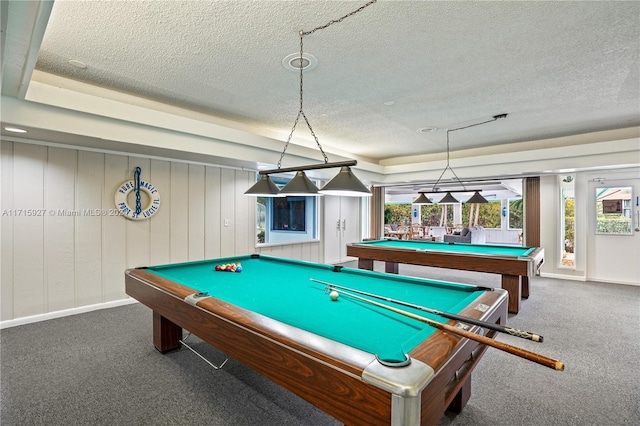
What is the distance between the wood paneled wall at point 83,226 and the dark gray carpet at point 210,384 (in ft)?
1.69

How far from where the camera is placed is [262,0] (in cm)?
193

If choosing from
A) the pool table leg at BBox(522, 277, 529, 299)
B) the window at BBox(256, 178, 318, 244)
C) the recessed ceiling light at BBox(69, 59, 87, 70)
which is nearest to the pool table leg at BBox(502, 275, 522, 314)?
the pool table leg at BBox(522, 277, 529, 299)

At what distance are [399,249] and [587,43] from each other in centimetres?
307

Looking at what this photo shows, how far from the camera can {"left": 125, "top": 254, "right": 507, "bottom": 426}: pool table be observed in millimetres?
993

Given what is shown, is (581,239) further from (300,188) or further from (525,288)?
(300,188)

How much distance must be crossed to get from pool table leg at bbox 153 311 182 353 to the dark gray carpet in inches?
3.2

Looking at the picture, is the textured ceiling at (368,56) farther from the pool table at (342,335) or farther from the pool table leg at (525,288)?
the pool table leg at (525,288)

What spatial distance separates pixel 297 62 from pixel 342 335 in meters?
2.36

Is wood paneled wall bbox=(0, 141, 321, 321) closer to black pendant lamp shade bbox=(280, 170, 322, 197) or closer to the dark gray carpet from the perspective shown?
the dark gray carpet

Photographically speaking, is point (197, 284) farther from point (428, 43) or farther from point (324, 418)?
point (428, 43)

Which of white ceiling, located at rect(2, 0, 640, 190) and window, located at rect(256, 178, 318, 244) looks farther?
window, located at rect(256, 178, 318, 244)

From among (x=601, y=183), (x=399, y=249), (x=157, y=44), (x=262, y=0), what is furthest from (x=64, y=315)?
(x=601, y=183)

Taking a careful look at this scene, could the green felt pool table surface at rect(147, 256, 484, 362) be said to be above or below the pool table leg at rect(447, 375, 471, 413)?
above

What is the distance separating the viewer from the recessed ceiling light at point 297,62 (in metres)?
2.62
